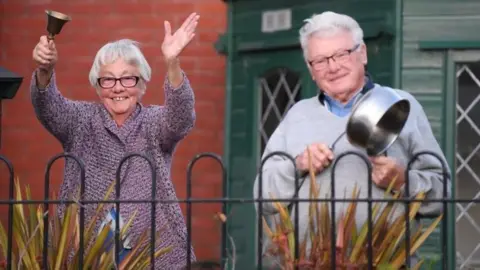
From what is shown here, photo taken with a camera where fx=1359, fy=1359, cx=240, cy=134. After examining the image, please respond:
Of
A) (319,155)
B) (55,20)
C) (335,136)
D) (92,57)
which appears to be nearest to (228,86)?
(92,57)

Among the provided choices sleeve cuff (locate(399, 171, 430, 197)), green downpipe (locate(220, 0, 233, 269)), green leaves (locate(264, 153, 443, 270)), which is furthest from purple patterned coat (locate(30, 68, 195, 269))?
green downpipe (locate(220, 0, 233, 269))

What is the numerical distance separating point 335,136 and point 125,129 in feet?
2.92

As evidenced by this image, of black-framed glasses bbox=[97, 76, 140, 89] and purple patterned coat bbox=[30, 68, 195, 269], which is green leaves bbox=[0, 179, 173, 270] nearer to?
purple patterned coat bbox=[30, 68, 195, 269]

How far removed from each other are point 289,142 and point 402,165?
449 millimetres

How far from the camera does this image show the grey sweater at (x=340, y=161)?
456cm

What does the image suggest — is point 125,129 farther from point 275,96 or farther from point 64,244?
point 275,96

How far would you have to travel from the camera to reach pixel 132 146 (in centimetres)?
516

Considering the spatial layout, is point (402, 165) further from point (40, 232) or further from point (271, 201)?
point (40, 232)

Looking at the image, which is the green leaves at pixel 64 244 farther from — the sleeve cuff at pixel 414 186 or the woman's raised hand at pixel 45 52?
the sleeve cuff at pixel 414 186

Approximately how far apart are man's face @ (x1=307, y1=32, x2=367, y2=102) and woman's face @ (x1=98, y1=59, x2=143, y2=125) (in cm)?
77

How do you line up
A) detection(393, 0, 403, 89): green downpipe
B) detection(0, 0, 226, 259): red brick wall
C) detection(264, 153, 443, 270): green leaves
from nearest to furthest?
1. detection(264, 153, 443, 270): green leaves
2. detection(393, 0, 403, 89): green downpipe
3. detection(0, 0, 226, 259): red brick wall

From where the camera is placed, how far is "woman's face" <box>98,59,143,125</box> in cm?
512

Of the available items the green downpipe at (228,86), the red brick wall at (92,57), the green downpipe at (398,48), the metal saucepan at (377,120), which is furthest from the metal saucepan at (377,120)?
the red brick wall at (92,57)

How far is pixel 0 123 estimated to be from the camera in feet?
29.6
